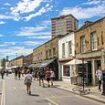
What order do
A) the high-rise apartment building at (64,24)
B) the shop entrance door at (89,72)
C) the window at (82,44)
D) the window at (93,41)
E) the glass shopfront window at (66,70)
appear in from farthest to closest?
1. the high-rise apartment building at (64,24)
2. the glass shopfront window at (66,70)
3. the window at (82,44)
4. the shop entrance door at (89,72)
5. the window at (93,41)

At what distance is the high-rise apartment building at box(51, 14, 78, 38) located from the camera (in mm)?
74025

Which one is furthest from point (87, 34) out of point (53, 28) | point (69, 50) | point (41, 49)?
point (53, 28)

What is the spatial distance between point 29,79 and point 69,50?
57.6 feet

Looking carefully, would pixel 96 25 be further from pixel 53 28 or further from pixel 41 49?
pixel 53 28

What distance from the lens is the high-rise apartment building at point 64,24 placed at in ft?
243

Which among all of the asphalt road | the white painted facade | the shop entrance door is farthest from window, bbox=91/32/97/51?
the asphalt road

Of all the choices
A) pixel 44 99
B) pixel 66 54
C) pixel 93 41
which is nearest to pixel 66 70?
pixel 66 54

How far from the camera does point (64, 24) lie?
250 ft

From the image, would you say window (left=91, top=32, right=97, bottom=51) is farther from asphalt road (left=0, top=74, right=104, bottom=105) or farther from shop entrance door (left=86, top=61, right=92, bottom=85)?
asphalt road (left=0, top=74, right=104, bottom=105)

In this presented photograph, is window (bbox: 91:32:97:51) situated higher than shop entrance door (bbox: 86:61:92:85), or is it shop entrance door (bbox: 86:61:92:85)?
window (bbox: 91:32:97:51)

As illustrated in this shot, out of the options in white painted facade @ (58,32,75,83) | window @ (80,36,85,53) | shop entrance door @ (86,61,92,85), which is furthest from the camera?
white painted facade @ (58,32,75,83)

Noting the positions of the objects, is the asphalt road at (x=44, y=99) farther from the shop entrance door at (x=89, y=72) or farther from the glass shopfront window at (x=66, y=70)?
the glass shopfront window at (x=66, y=70)

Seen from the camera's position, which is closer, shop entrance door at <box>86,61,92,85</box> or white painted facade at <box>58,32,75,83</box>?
shop entrance door at <box>86,61,92,85</box>

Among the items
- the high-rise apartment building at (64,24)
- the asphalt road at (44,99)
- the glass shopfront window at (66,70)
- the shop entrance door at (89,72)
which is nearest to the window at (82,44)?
the shop entrance door at (89,72)
